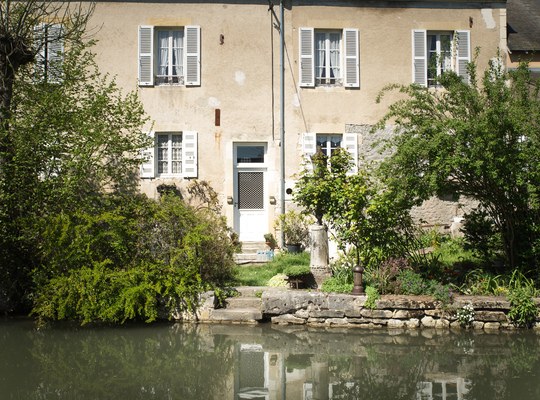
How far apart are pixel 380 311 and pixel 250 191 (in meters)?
5.87

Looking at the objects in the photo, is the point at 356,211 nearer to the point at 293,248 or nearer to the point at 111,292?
the point at 293,248

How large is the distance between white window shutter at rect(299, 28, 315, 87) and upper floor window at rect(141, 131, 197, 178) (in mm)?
2919

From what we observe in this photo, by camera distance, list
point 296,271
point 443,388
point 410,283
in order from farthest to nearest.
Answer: point 296,271 < point 410,283 < point 443,388

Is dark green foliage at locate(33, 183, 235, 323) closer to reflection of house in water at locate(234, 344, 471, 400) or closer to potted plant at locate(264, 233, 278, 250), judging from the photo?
reflection of house in water at locate(234, 344, 471, 400)

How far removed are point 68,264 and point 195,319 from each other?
7.13ft

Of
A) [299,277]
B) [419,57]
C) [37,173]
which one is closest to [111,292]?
[37,173]

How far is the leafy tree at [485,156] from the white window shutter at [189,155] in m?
5.27

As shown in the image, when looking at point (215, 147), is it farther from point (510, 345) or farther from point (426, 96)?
point (510, 345)

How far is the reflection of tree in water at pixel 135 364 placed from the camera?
20.3ft

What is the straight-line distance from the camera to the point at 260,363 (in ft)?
24.2

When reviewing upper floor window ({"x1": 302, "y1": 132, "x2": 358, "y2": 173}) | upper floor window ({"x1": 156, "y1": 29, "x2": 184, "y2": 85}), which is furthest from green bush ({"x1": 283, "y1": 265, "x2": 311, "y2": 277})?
upper floor window ({"x1": 156, "y1": 29, "x2": 184, "y2": 85})

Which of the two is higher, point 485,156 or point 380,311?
point 485,156

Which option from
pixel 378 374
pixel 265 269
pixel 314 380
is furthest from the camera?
pixel 265 269

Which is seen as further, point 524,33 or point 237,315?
point 524,33
